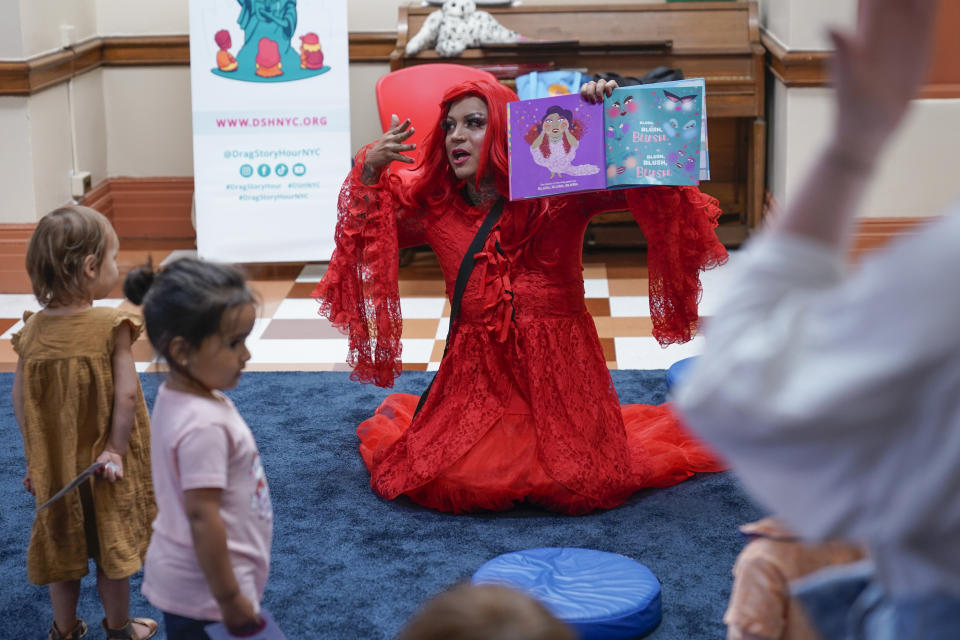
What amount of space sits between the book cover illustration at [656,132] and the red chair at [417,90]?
1.74 metres

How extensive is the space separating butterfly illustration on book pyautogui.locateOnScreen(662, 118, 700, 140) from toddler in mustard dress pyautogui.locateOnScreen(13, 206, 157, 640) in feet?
4.15

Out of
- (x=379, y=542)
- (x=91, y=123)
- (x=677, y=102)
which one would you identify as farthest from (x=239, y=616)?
(x=91, y=123)

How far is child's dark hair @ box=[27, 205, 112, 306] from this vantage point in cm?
209

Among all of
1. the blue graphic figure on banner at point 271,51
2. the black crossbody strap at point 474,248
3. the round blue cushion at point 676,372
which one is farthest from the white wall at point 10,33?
the round blue cushion at point 676,372

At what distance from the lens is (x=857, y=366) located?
0.76 metres

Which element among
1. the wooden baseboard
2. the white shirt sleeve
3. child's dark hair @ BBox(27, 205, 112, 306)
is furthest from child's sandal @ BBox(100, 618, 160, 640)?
the wooden baseboard

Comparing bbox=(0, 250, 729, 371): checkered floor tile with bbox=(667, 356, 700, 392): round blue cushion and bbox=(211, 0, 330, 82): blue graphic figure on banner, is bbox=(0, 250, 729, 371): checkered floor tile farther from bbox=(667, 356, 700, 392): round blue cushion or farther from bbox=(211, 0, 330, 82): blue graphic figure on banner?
bbox=(211, 0, 330, 82): blue graphic figure on banner

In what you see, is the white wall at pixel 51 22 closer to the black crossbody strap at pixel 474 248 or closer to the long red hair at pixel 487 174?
the long red hair at pixel 487 174

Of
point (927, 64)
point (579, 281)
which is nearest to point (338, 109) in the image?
point (579, 281)

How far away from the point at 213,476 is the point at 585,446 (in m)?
1.56

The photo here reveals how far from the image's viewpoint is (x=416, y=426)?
308cm

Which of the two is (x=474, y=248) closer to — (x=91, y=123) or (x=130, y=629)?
(x=130, y=629)

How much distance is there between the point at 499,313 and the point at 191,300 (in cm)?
147

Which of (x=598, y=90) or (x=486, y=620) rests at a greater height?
(x=598, y=90)
